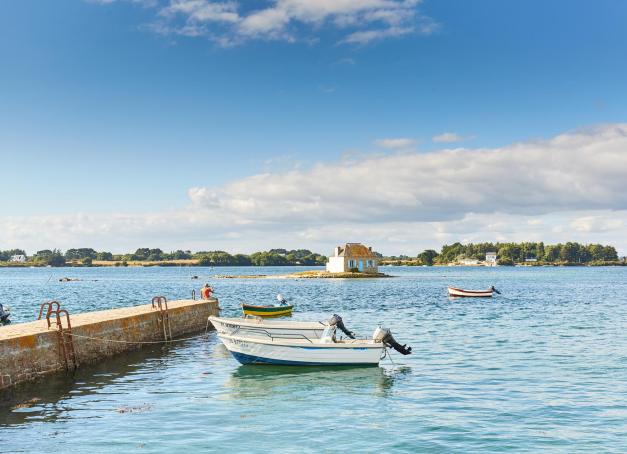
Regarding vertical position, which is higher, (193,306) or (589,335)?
(193,306)

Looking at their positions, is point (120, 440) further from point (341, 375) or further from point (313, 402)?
point (341, 375)

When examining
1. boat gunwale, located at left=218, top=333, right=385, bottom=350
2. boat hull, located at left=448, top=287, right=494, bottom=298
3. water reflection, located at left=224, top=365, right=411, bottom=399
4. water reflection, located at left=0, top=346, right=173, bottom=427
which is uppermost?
boat gunwale, located at left=218, top=333, right=385, bottom=350

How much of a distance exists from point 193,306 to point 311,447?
1024 inches

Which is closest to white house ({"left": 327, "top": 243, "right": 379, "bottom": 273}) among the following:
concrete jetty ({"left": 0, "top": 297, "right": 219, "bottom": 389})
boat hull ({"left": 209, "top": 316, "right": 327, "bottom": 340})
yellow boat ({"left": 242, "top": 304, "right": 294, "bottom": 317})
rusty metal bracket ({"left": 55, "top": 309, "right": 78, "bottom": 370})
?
yellow boat ({"left": 242, "top": 304, "right": 294, "bottom": 317})

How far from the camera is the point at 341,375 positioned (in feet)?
81.0

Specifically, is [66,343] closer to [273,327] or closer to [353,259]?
[273,327]

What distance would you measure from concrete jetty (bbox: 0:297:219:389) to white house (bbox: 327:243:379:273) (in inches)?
3513

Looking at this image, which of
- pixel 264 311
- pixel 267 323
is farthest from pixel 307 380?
pixel 264 311

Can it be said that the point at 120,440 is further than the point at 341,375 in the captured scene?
No

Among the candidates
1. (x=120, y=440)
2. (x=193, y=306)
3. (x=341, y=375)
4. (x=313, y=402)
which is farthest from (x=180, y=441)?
(x=193, y=306)

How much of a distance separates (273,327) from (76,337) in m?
9.84

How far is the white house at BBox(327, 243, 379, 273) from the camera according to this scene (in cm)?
12688

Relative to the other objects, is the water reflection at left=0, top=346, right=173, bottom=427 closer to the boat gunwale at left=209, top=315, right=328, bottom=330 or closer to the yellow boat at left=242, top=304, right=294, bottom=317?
the boat gunwale at left=209, top=315, right=328, bottom=330

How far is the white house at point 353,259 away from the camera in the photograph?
416 feet
